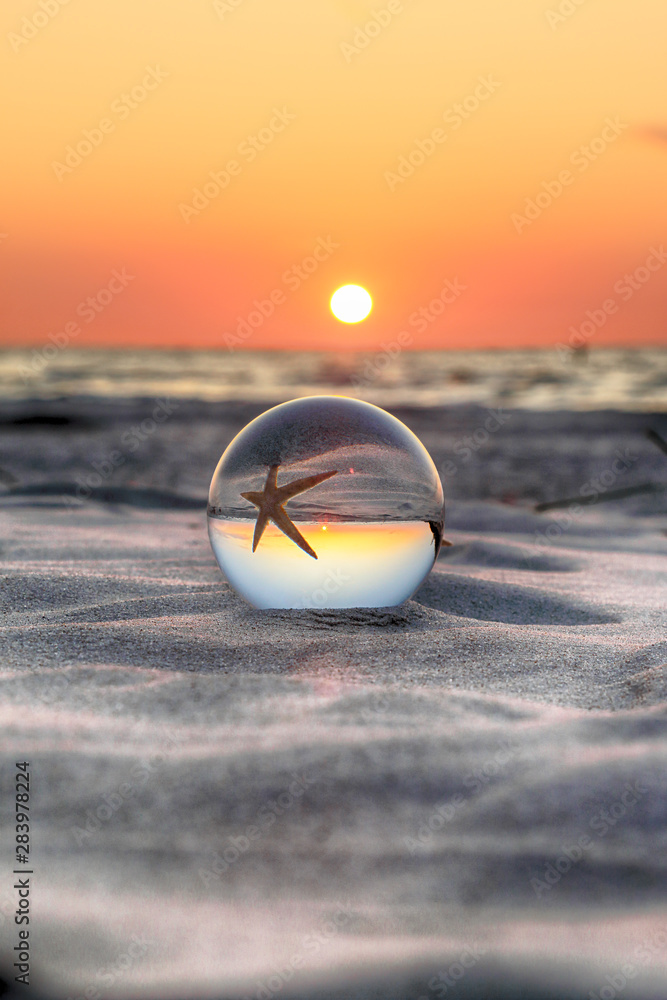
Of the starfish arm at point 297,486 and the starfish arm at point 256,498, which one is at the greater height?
the starfish arm at point 297,486

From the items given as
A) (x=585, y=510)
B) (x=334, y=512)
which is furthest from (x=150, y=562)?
(x=585, y=510)

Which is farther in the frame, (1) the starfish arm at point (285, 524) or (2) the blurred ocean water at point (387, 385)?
(2) the blurred ocean water at point (387, 385)

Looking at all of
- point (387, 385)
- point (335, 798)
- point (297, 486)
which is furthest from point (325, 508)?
point (387, 385)

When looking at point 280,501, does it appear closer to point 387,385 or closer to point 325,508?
point 325,508

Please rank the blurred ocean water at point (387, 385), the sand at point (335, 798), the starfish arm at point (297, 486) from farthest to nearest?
the blurred ocean water at point (387, 385), the starfish arm at point (297, 486), the sand at point (335, 798)

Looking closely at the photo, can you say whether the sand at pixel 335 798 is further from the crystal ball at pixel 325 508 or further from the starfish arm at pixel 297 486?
the starfish arm at pixel 297 486

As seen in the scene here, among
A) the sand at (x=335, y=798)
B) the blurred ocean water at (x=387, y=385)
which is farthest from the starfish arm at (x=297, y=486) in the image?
the blurred ocean water at (x=387, y=385)

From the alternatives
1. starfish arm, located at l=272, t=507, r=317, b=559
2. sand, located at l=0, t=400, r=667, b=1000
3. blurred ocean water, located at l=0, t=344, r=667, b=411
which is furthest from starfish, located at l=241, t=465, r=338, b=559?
blurred ocean water, located at l=0, t=344, r=667, b=411

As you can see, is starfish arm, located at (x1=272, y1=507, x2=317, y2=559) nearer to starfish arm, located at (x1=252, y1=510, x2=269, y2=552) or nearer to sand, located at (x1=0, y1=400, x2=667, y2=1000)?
starfish arm, located at (x1=252, y1=510, x2=269, y2=552)
